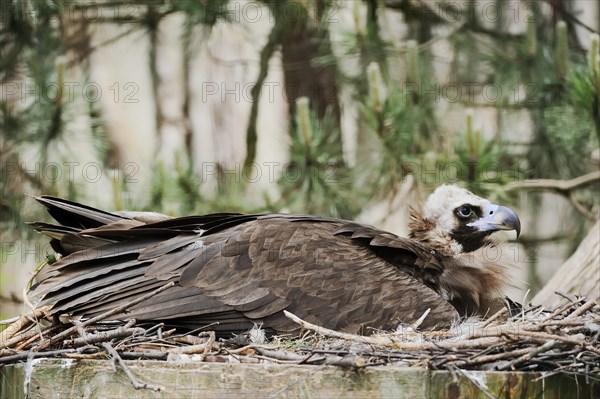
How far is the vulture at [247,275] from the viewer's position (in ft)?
16.3

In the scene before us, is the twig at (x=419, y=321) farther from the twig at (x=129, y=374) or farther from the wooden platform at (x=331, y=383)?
the twig at (x=129, y=374)

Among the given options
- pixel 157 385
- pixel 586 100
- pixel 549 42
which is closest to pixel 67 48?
pixel 549 42

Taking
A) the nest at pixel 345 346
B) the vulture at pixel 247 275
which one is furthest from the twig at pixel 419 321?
the vulture at pixel 247 275

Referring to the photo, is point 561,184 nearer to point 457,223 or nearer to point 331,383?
point 457,223

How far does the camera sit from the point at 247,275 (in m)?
5.18

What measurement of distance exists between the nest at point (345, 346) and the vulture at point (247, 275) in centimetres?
14

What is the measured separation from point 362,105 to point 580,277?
2.65 metres

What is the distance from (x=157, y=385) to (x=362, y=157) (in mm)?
6705

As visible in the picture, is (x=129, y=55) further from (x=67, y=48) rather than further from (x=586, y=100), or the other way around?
(x=586, y=100)

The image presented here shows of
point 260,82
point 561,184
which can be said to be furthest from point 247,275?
point 260,82

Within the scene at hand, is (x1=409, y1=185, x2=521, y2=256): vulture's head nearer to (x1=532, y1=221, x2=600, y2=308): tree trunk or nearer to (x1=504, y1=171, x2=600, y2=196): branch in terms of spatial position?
(x1=532, y1=221, x2=600, y2=308): tree trunk

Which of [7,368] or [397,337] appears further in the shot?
[397,337]

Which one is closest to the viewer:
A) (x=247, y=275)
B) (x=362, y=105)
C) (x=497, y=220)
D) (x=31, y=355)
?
(x=31, y=355)

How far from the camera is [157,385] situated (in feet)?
12.1
